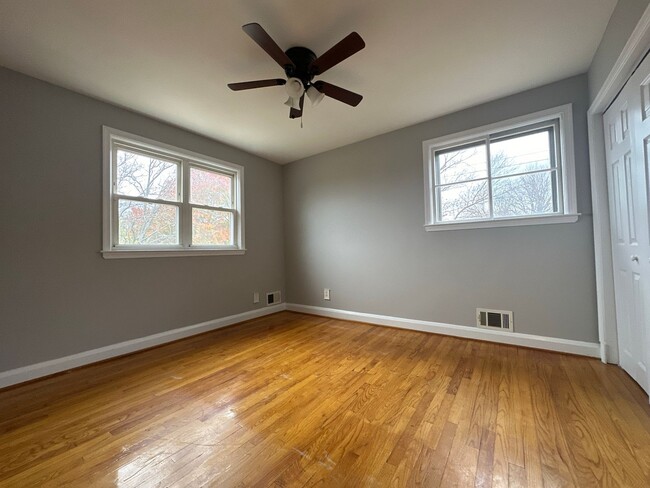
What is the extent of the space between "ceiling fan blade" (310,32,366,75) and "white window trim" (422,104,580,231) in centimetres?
172

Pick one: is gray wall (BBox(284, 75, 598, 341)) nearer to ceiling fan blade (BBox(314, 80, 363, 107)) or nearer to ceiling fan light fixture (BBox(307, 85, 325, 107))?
ceiling fan blade (BBox(314, 80, 363, 107))

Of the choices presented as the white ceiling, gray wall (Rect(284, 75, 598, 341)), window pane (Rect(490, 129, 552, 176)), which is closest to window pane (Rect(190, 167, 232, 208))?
the white ceiling

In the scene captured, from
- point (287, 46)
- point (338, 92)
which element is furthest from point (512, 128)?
point (287, 46)

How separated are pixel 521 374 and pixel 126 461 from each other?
2.60 m

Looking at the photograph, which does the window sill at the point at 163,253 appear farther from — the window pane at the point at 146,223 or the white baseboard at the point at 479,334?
the white baseboard at the point at 479,334

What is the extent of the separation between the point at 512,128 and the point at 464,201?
2.70 feet

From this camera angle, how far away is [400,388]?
1834 mm

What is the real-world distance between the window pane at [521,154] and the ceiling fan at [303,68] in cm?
170

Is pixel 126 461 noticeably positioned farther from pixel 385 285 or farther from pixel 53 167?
pixel 385 285

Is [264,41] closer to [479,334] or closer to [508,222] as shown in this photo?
[508,222]

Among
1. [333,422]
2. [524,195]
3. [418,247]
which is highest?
[524,195]

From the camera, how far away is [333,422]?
147 centimetres

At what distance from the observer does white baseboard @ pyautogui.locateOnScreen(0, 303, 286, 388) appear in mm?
2000

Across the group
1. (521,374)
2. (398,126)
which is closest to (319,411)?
(521,374)
